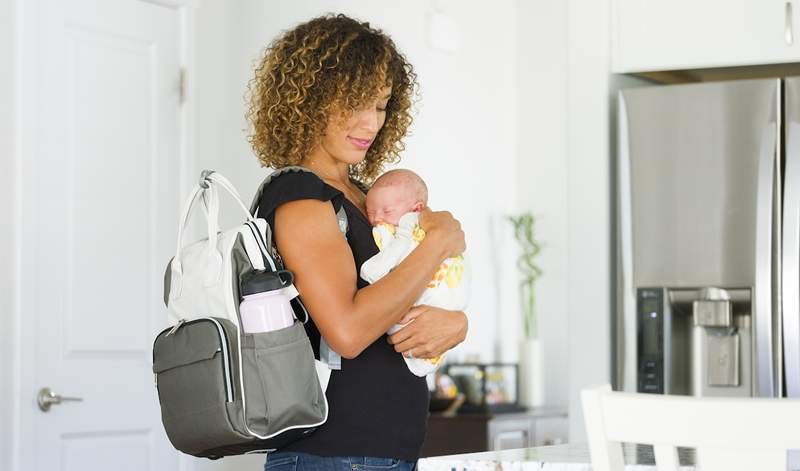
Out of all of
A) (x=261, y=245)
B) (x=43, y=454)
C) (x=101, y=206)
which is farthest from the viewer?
(x=101, y=206)

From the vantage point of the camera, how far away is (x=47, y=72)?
330 cm

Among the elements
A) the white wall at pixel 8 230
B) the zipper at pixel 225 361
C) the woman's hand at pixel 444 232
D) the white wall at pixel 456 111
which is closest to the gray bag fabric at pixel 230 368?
the zipper at pixel 225 361

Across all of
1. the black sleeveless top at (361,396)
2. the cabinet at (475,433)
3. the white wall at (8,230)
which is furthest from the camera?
the cabinet at (475,433)

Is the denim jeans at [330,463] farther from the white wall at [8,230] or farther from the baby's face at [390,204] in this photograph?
the white wall at [8,230]

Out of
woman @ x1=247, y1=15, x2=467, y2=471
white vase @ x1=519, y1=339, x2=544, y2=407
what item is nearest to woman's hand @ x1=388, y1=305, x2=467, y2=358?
woman @ x1=247, y1=15, x2=467, y2=471

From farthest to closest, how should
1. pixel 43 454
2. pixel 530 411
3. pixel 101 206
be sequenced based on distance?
pixel 530 411 < pixel 101 206 < pixel 43 454

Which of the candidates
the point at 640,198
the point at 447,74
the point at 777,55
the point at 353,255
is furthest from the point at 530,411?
the point at 353,255

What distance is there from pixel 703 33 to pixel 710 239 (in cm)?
59

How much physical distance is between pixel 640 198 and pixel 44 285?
1707 mm

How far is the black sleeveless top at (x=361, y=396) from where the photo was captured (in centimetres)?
177

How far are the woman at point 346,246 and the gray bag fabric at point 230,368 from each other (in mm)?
51

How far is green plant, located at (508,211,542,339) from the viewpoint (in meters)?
5.53

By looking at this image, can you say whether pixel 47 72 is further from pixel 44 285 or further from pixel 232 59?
pixel 232 59

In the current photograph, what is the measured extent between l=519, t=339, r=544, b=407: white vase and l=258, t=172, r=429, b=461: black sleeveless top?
3.46 m
